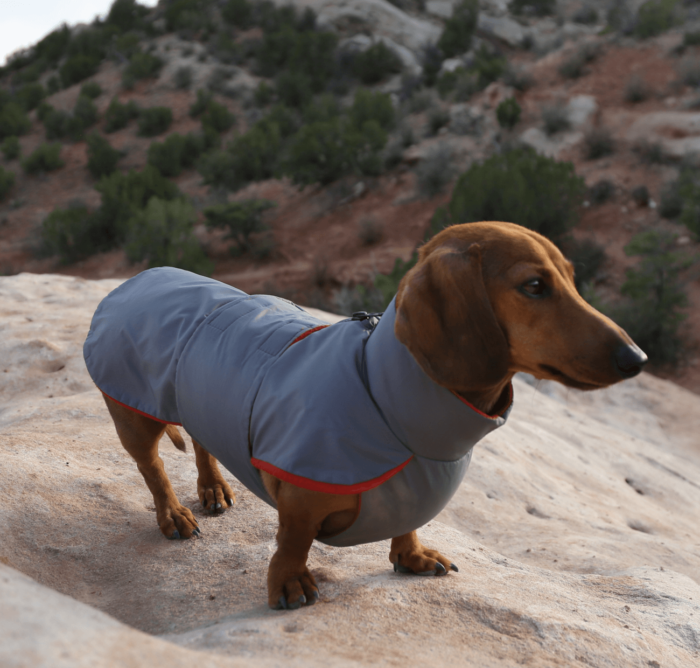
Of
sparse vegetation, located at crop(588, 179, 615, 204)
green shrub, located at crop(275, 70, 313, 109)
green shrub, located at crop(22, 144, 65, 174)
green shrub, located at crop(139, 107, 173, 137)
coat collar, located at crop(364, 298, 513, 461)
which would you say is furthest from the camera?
Result: green shrub, located at crop(139, 107, 173, 137)

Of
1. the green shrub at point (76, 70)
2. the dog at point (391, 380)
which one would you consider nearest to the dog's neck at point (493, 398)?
the dog at point (391, 380)

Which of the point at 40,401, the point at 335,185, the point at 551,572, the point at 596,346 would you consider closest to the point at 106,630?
the point at 596,346

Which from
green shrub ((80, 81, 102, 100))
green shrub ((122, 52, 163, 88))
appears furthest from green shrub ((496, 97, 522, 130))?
green shrub ((80, 81, 102, 100))

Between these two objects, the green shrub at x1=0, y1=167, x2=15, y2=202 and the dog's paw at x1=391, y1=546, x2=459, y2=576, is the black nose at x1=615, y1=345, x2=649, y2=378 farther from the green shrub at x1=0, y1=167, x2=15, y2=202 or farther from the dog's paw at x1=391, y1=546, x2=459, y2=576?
the green shrub at x1=0, y1=167, x2=15, y2=202

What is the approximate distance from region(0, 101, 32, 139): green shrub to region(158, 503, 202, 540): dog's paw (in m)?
31.3

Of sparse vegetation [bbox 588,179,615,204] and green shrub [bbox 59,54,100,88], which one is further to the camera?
green shrub [bbox 59,54,100,88]

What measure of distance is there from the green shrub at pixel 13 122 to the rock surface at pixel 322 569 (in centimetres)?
2833

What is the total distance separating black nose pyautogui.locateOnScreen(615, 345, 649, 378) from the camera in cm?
180

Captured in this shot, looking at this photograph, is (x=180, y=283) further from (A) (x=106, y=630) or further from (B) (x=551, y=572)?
(B) (x=551, y=572)

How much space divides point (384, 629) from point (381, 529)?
0.33 metres

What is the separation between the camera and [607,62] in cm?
1875

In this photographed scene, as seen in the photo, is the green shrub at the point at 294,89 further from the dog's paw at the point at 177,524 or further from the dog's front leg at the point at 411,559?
the dog's front leg at the point at 411,559

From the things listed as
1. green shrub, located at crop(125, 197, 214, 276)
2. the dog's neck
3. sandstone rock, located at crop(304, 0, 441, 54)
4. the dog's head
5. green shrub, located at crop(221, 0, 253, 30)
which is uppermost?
green shrub, located at crop(221, 0, 253, 30)

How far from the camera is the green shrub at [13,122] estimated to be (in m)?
28.4
